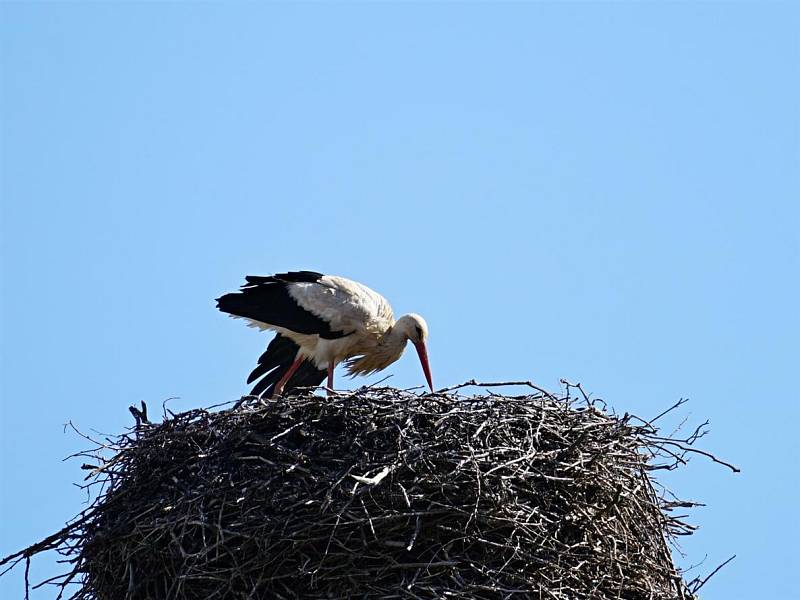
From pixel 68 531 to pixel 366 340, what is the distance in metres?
2.84

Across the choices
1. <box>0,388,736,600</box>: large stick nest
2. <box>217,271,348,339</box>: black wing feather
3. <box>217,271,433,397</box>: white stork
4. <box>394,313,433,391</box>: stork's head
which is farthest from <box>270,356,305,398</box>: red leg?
<box>0,388,736,600</box>: large stick nest

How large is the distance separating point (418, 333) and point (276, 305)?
921 mm

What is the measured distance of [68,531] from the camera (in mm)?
6441

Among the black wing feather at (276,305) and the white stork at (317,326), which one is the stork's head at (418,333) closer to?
the white stork at (317,326)

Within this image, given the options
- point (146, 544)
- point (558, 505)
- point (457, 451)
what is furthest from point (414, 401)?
point (146, 544)

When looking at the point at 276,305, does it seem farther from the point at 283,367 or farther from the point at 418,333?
the point at 418,333

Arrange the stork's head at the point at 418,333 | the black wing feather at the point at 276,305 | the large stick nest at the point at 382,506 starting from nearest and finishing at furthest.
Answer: the large stick nest at the point at 382,506, the black wing feather at the point at 276,305, the stork's head at the point at 418,333

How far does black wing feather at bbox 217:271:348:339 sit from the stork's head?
0.43 m

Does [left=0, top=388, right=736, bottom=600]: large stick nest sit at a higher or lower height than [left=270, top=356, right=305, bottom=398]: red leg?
lower

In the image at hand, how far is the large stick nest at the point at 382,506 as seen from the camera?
5.91m

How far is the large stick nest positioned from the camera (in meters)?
5.91

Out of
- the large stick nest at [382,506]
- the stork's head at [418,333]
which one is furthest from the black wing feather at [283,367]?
the large stick nest at [382,506]

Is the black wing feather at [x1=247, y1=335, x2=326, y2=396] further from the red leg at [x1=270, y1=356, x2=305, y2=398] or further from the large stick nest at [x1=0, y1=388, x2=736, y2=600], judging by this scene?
the large stick nest at [x1=0, y1=388, x2=736, y2=600]

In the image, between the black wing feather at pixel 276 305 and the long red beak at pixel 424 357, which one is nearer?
the black wing feather at pixel 276 305
